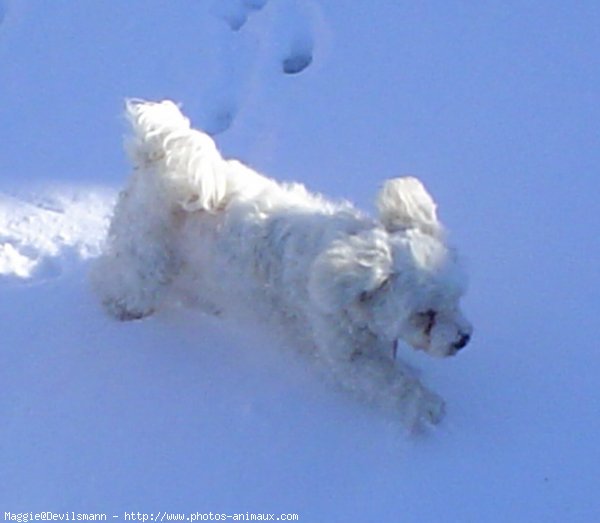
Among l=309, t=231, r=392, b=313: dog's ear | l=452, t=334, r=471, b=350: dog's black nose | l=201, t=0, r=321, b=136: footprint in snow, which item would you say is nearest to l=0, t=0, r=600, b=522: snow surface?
l=201, t=0, r=321, b=136: footprint in snow

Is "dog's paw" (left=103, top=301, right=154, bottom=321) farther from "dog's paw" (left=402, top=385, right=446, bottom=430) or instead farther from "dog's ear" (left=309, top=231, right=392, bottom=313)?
"dog's paw" (left=402, top=385, right=446, bottom=430)

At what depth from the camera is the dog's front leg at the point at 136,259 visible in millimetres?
2846

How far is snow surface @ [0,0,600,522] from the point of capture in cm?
263

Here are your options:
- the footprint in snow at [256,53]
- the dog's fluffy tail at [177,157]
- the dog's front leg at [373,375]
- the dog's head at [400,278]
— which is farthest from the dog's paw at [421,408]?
the footprint in snow at [256,53]

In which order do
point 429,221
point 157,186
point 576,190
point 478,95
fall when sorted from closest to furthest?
point 429,221 → point 157,186 → point 576,190 → point 478,95

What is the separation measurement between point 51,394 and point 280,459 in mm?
592

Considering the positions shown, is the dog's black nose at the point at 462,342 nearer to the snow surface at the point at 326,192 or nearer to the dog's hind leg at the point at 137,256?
the snow surface at the point at 326,192

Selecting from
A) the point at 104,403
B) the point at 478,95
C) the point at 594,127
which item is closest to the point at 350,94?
the point at 478,95

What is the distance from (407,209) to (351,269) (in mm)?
217

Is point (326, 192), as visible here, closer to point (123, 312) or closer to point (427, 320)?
point (123, 312)

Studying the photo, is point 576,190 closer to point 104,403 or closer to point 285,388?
point 285,388

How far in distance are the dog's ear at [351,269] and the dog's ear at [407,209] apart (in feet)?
0.34

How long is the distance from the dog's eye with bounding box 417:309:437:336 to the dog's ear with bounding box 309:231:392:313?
12cm

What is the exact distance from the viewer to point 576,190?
323cm
